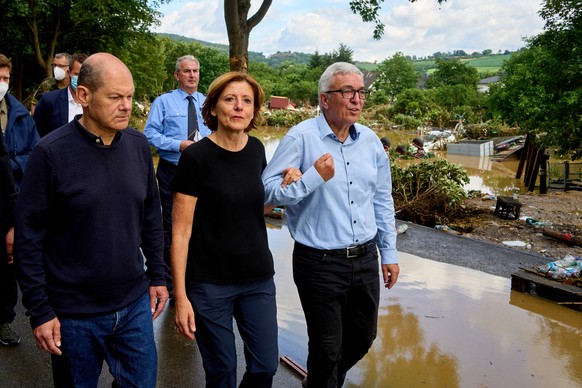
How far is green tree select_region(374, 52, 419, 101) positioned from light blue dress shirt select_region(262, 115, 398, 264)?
74.4 meters

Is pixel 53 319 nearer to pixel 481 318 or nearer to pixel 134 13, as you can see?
pixel 481 318

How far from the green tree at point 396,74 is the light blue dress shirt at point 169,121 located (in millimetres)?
72927

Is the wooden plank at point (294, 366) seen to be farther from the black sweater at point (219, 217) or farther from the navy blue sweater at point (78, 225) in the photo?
the navy blue sweater at point (78, 225)

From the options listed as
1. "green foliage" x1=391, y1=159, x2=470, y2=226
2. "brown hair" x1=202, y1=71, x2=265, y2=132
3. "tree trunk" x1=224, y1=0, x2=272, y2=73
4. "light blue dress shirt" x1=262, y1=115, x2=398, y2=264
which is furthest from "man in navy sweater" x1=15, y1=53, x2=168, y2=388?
"green foliage" x1=391, y1=159, x2=470, y2=226

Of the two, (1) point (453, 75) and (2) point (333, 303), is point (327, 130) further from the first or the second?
(1) point (453, 75)

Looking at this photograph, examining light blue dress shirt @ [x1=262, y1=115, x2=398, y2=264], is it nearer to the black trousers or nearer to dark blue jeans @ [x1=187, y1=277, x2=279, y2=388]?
dark blue jeans @ [x1=187, y1=277, x2=279, y2=388]

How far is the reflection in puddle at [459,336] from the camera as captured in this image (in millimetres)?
3990

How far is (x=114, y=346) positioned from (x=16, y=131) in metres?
2.13

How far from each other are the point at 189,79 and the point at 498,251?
5.11 metres

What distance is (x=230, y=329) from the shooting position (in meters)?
2.68

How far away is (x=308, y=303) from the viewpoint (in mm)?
3023

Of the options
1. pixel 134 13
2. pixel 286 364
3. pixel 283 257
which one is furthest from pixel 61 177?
pixel 134 13

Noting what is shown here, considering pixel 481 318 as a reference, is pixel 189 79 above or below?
above

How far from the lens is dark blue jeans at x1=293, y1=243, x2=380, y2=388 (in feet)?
9.75
